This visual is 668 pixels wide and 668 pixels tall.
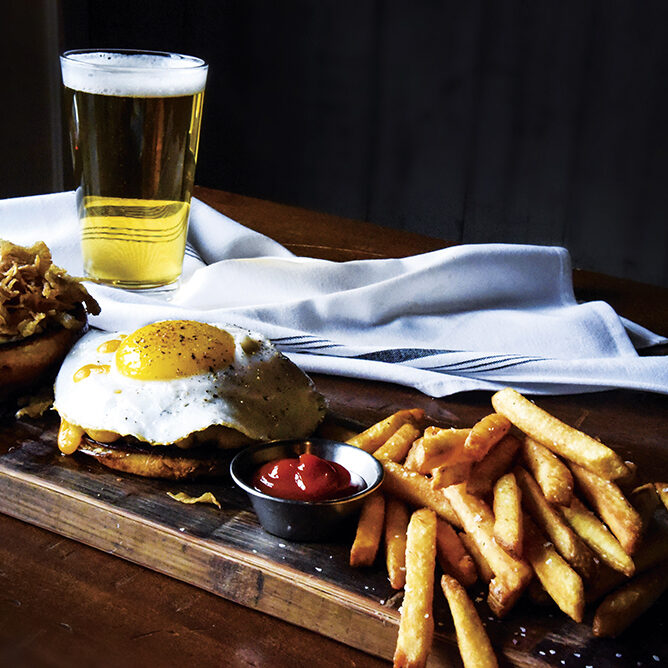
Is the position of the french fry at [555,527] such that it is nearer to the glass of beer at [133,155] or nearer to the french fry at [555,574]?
the french fry at [555,574]

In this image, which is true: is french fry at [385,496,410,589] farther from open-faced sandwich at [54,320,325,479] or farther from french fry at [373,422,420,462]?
open-faced sandwich at [54,320,325,479]

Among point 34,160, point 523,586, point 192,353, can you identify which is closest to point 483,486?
point 523,586

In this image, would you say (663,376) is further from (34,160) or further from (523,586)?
(34,160)

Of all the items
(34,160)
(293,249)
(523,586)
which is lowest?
(34,160)

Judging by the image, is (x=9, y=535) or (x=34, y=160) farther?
(x=34, y=160)


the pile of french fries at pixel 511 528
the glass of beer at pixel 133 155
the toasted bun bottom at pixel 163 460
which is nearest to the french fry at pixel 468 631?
the pile of french fries at pixel 511 528

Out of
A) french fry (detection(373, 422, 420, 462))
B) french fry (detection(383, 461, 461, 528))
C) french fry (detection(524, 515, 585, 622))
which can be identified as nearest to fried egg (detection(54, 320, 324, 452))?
french fry (detection(373, 422, 420, 462))
